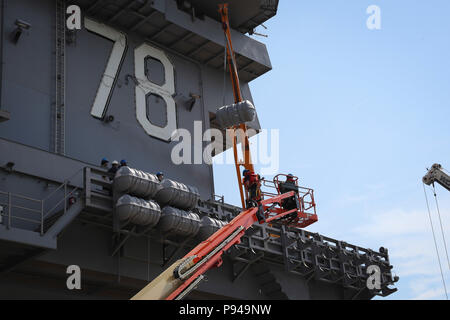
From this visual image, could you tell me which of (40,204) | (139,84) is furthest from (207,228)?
(139,84)

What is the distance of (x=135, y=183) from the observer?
68.5 feet

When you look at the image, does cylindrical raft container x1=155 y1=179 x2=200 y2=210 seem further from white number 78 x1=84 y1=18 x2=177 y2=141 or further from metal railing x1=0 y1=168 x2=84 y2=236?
white number 78 x1=84 y1=18 x2=177 y2=141

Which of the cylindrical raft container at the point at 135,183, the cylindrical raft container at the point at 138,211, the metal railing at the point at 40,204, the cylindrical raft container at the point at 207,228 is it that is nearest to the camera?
the metal railing at the point at 40,204

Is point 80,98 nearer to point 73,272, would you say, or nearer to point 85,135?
point 85,135

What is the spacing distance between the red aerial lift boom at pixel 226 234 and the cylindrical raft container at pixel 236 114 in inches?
103

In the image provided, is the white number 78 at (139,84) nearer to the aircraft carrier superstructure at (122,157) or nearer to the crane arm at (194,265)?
the aircraft carrier superstructure at (122,157)

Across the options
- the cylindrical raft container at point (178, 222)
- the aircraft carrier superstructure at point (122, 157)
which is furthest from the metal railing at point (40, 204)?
the cylindrical raft container at point (178, 222)

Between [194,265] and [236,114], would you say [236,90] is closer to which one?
[236,114]

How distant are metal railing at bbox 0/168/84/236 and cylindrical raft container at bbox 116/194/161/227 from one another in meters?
1.44

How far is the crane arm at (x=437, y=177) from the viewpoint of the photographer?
3325 centimetres

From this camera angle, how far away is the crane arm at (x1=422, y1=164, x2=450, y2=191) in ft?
109

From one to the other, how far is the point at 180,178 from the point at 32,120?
6676 millimetres

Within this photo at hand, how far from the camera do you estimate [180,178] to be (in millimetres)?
27688

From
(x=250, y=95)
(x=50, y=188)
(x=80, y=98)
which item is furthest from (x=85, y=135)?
(x=250, y=95)
